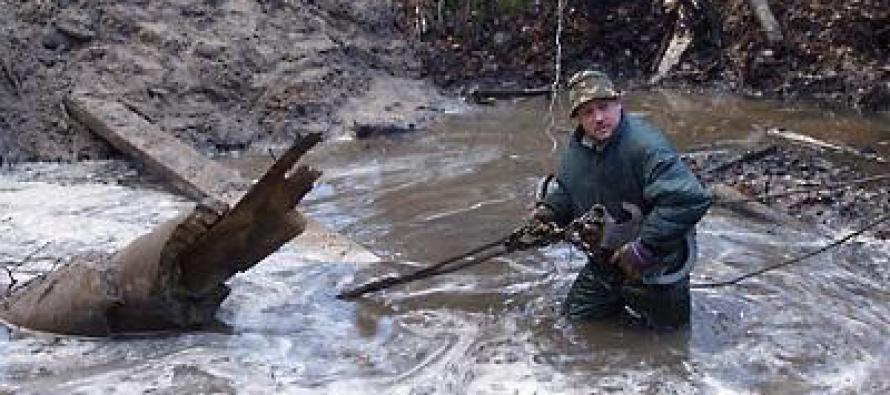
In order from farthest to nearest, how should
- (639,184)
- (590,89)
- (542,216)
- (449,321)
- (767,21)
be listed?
(767,21) → (449,321) → (542,216) → (639,184) → (590,89)

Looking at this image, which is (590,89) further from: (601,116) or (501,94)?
(501,94)

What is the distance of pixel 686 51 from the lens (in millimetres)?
14812

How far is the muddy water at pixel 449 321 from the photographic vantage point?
247 inches

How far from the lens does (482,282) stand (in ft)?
26.2

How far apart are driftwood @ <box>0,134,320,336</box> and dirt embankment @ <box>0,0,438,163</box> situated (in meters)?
5.24

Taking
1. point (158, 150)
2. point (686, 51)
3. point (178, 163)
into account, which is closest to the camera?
point (178, 163)

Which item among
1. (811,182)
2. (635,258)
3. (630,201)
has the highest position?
(630,201)

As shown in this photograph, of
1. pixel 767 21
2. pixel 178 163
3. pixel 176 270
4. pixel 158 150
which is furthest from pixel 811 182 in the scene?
pixel 158 150

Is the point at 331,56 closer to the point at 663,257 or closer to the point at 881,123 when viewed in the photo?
the point at 881,123

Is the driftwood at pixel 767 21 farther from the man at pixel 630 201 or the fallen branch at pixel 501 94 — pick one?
the man at pixel 630 201

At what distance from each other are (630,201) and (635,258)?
38 centimetres

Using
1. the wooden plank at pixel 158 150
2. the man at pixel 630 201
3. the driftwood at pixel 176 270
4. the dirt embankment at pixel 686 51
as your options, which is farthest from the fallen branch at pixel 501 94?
the driftwood at pixel 176 270

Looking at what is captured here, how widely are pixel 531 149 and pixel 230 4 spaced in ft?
16.0

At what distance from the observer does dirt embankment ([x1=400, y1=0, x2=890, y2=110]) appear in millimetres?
13500
